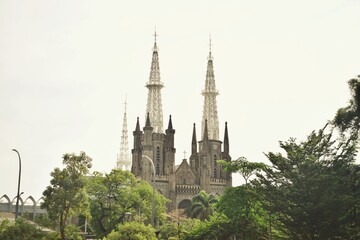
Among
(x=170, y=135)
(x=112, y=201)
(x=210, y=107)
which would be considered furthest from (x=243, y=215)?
(x=210, y=107)

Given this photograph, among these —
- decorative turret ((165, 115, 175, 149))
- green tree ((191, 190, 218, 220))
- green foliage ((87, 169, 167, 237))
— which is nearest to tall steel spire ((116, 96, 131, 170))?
decorative turret ((165, 115, 175, 149))

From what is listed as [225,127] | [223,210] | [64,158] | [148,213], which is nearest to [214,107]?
[225,127]

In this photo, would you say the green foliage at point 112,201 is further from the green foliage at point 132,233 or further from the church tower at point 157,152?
the church tower at point 157,152

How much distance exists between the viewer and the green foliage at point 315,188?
33812 millimetres

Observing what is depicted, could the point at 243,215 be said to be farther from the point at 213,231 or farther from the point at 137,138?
the point at 137,138

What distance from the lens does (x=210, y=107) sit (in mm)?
107750

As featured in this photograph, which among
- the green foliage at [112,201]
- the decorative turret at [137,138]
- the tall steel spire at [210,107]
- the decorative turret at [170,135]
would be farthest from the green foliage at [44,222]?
the tall steel spire at [210,107]

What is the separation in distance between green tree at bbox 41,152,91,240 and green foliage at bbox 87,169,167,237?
15947 mm

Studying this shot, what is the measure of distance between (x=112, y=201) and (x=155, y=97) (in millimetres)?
48031

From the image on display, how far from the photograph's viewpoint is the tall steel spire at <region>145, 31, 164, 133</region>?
102 metres

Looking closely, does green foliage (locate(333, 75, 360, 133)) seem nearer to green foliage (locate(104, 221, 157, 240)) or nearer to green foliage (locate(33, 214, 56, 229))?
green foliage (locate(104, 221, 157, 240))

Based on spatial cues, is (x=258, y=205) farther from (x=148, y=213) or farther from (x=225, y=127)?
(x=225, y=127)

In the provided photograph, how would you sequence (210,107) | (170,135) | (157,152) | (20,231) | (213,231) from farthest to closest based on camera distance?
(210,107)
(170,135)
(157,152)
(213,231)
(20,231)

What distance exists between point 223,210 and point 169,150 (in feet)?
179
